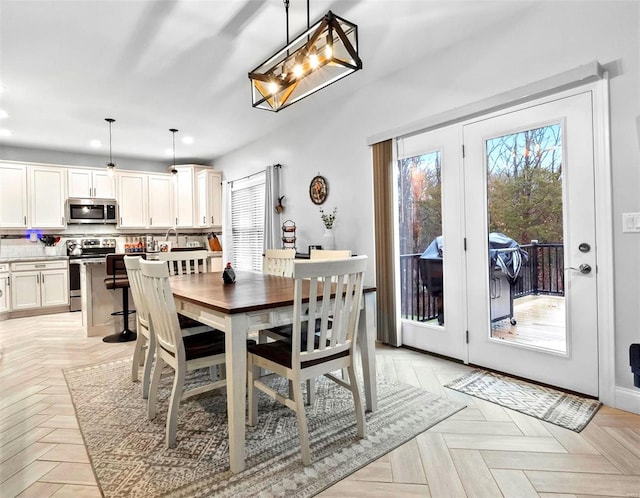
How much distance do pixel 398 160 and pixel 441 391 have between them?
6.87 feet

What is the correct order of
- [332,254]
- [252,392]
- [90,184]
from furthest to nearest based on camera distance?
[90,184]
[332,254]
[252,392]

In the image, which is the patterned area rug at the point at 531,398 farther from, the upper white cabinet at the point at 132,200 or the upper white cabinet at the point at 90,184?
the upper white cabinet at the point at 90,184

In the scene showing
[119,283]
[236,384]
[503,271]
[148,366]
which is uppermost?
[503,271]

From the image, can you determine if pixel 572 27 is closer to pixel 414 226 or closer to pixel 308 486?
pixel 414 226

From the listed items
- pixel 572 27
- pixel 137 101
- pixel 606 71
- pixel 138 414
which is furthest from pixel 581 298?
pixel 137 101

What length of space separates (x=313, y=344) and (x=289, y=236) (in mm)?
3115

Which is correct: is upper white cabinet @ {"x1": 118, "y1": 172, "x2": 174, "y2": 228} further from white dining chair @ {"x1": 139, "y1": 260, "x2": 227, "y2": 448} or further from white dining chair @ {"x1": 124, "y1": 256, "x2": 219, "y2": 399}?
white dining chair @ {"x1": 139, "y1": 260, "x2": 227, "y2": 448}

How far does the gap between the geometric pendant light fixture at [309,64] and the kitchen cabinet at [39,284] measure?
16.4 feet

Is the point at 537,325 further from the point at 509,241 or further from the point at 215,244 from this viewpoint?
the point at 215,244

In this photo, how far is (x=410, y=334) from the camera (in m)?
3.54

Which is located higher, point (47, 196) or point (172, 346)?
point (47, 196)

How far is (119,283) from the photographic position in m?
4.05

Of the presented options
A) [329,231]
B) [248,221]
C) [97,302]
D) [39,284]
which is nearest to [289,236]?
[329,231]

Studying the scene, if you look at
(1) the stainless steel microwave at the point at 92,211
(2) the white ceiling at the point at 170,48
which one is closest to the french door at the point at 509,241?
(2) the white ceiling at the point at 170,48
